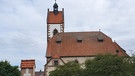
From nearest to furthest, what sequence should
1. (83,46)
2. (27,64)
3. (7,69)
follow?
(27,64)
(83,46)
(7,69)

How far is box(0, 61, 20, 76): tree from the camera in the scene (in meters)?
61.2

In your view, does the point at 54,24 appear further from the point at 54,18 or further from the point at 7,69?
the point at 7,69

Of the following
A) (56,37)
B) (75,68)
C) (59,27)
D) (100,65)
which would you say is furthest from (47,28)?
(100,65)

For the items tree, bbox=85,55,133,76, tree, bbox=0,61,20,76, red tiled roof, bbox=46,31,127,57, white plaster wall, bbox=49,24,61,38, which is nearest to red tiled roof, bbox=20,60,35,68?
red tiled roof, bbox=46,31,127,57

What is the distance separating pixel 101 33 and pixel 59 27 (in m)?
10.2

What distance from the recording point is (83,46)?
5919cm

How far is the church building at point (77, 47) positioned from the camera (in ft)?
188

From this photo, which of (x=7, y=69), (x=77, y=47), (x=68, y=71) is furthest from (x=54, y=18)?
(x=68, y=71)

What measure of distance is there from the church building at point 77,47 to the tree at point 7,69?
7.64 meters

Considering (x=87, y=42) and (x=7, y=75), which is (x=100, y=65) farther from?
(x=7, y=75)

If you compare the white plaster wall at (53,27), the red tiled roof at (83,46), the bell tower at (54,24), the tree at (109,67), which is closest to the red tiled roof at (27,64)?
the red tiled roof at (83,46)

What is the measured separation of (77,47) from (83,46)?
1.10 meters

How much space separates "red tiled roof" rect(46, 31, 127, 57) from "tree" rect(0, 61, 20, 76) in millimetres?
8440

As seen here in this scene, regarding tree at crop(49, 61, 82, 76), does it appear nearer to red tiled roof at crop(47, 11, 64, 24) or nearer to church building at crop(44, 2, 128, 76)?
church building at crop(44, 2, 128, 76)
